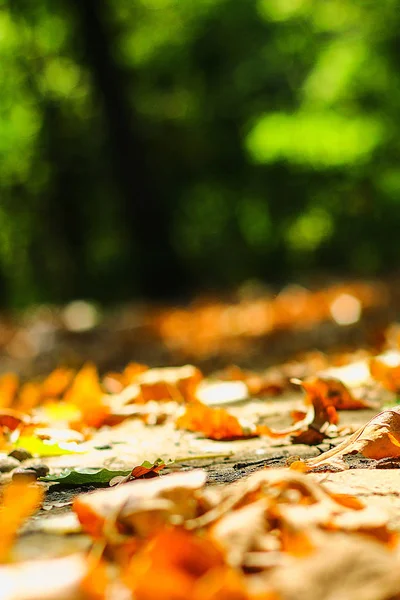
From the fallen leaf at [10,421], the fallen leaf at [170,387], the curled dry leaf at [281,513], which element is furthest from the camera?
the fallen leaf at [170,387]

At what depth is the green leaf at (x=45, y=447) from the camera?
1.71 m

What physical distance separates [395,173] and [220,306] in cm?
252

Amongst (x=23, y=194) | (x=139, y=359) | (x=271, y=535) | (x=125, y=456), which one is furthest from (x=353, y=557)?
(x=23, y=194)

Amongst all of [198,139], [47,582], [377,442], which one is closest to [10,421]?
[377,442]

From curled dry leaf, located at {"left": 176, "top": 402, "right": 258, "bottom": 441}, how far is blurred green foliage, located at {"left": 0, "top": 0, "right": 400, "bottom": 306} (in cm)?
639

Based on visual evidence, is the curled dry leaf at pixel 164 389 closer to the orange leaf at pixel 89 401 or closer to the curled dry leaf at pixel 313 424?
the orange leaf at pixel 89 401

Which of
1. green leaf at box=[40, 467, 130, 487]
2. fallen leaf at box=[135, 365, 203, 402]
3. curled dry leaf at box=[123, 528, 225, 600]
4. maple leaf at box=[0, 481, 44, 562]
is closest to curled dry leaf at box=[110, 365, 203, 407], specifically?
fallen leaf at box=[135, 365, 203, 402]

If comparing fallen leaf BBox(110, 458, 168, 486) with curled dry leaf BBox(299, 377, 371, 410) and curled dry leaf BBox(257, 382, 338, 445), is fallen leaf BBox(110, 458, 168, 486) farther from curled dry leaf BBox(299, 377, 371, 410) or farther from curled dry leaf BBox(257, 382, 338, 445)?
curled dry leaf BBox(299, 377, 371, 410)

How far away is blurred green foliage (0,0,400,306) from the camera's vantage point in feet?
27.8

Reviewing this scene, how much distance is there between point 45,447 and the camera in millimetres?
1715

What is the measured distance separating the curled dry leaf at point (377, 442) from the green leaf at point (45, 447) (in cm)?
63

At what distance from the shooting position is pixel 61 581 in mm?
703

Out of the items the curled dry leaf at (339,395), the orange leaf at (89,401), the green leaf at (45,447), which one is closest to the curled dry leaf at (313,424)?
the curled dry leaf at (339,395)

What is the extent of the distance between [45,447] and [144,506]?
83cm
